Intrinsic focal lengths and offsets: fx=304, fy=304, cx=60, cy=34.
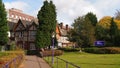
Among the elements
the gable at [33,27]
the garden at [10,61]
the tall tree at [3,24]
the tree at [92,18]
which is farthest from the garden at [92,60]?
the tree at [92,18]

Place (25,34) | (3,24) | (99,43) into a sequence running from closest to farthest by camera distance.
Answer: (3,24) < (99,43) < (25,34)

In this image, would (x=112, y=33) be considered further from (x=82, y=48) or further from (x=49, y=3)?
(x=49, y=3)

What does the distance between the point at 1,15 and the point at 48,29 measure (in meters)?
14.0

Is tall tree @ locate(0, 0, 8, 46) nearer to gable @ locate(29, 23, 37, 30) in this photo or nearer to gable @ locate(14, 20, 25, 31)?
gable @ locate(29, 23, 37, 30)

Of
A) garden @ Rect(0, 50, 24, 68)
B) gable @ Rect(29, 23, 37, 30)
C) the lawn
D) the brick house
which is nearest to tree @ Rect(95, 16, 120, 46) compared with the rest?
gable @ Rect(29, 23, 37, 30)

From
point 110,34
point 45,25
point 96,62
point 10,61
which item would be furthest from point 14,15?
point 10,61

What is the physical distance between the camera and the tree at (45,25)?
76312mm

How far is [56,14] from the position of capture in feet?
262

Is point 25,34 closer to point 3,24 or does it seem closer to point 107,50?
point 3,24

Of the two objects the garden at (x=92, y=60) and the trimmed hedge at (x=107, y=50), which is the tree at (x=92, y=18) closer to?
the garden at (x=92, y=60)

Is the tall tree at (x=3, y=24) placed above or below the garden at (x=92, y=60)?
above

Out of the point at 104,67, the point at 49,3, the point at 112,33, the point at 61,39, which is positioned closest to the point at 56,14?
the point at 49,3

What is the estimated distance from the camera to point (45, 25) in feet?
252

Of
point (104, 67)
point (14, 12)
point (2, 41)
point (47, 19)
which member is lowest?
point (104, 67)
